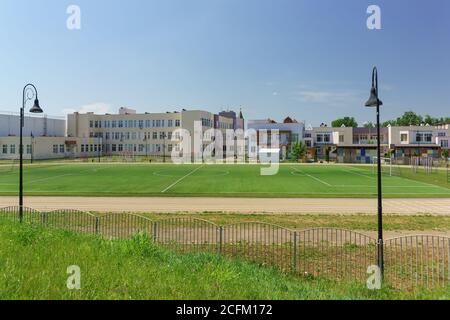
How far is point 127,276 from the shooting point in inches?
299

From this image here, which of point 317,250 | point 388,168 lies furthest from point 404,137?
point 317,250

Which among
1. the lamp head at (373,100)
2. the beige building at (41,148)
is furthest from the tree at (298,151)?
the lamp head at (373,100)

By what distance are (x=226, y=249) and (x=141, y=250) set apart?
205 inches

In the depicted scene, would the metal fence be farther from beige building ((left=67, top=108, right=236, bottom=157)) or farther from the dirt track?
beige building ((left=67, top=108, right=236, bottom=157))

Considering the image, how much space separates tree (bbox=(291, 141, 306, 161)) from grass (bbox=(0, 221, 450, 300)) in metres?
76.2

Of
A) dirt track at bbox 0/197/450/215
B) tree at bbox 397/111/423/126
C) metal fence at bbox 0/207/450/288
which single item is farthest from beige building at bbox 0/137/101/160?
tree at bbox 397/111/423/126

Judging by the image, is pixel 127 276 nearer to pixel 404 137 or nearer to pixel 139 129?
pixel 404 137

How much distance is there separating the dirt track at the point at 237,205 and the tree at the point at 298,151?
188ft

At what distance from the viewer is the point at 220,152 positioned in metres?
105
